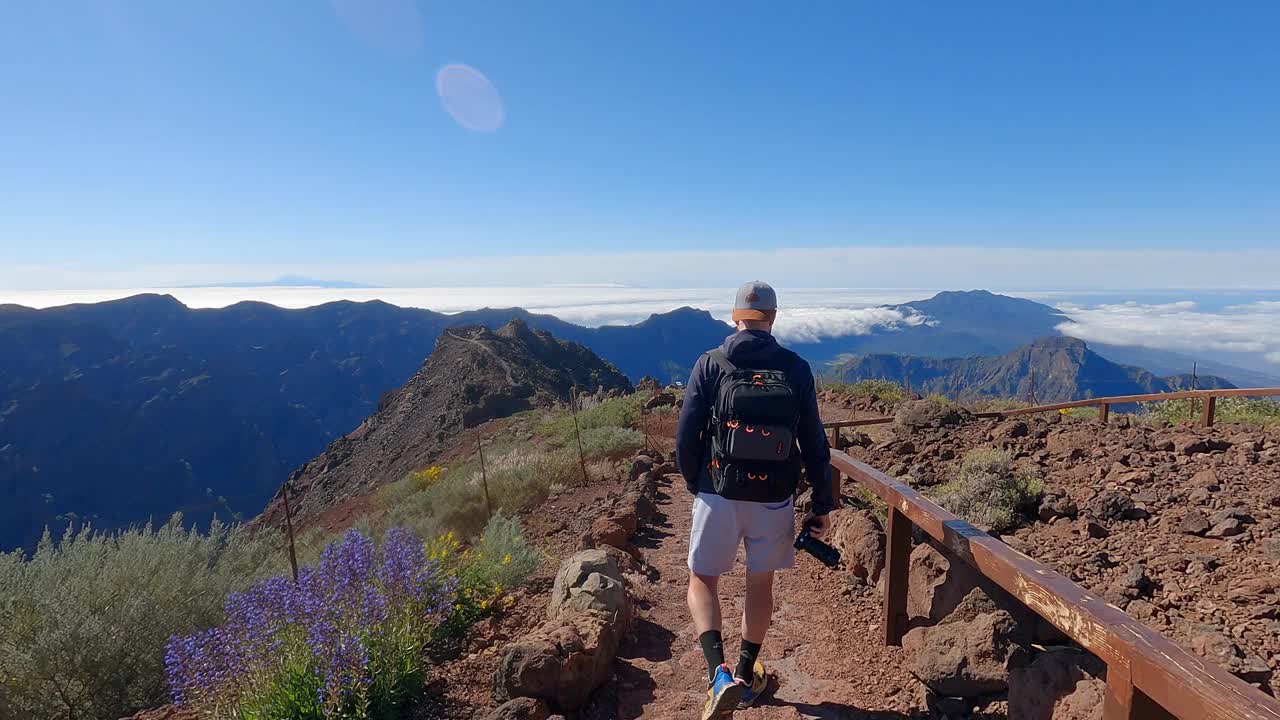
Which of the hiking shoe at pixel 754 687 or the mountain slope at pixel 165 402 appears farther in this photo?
the mountain slope at pixel 165 402

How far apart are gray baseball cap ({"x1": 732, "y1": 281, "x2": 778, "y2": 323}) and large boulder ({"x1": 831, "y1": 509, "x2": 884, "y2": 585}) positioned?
2.38 meters

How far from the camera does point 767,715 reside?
3.07 meters

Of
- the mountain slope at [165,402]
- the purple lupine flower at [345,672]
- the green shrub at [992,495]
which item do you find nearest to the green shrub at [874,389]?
the green shrub at [992,495]

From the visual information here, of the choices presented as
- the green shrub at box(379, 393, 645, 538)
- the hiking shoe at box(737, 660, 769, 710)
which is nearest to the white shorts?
the hiking shoe at box(737, 660, 769, 710)

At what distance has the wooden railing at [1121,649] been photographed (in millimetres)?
1429

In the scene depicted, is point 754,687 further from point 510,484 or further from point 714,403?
point 510,484

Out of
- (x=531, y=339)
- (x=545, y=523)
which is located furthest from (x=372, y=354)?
(x=545, y=523)

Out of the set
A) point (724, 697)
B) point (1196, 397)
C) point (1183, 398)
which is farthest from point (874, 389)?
point (724, 697)

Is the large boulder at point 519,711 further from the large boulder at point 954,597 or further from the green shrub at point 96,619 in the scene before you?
the green shrub at point 96,619

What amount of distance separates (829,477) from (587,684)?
158cm

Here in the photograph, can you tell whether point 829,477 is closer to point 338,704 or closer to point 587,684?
point 587,684

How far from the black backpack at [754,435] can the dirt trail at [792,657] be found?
1.18 m

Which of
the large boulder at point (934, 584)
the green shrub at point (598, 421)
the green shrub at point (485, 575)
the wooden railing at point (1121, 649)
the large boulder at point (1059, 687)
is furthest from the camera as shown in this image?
the green shrub at point (598, 421)

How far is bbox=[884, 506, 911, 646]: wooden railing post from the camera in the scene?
3.60 meters
